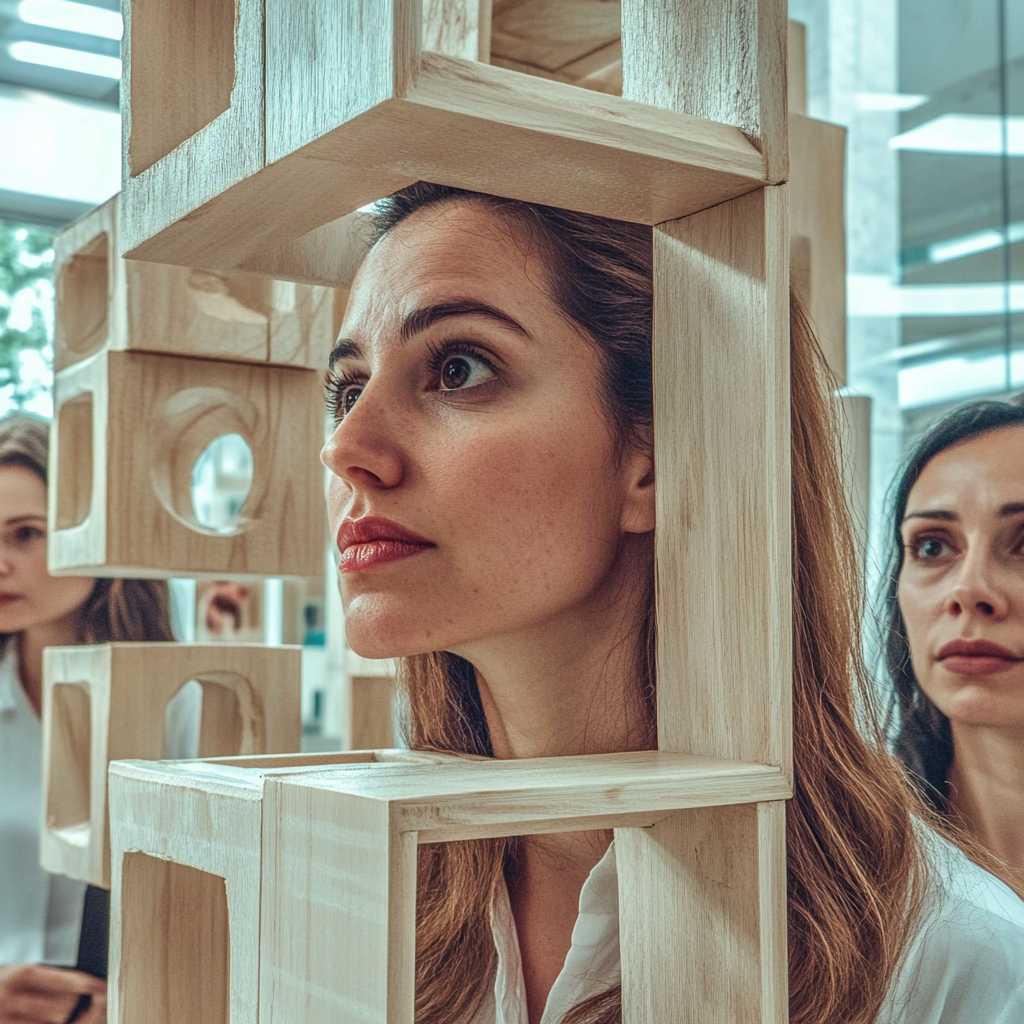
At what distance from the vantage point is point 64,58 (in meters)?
2.45

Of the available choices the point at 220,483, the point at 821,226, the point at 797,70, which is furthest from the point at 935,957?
the point at 220,483

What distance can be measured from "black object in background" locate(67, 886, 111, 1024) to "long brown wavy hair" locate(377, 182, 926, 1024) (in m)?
0.77

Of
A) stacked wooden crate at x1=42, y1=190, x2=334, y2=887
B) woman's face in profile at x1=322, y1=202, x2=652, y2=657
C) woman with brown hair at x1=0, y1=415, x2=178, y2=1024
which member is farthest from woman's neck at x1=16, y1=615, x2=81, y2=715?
woman's face in profile at x1=322, y1=202, x2=652, y2=657

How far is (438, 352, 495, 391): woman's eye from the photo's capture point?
2.89 feet

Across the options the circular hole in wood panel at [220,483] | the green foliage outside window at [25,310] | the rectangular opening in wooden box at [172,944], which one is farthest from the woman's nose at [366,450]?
the circular hole in wood panel at [220,483]

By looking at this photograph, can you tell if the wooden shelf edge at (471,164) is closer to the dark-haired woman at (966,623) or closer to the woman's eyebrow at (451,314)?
the woman's eyebrow at (451,314)

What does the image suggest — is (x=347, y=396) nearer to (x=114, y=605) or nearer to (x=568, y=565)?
(x=568, y=565)

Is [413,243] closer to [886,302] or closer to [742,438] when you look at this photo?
[742,438]

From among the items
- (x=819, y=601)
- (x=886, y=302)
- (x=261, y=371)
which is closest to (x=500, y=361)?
(x=819, y=601)

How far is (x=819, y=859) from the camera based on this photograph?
86 centimetres

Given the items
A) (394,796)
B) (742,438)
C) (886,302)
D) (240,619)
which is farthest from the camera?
(240,619)

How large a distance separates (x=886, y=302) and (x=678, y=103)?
3.03 feet

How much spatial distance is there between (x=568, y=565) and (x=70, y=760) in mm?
900

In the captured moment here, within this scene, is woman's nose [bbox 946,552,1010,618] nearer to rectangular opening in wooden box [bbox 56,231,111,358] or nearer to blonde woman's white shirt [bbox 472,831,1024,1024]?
blonde woman's white shirt [bbox 472,831,1024,1024]
